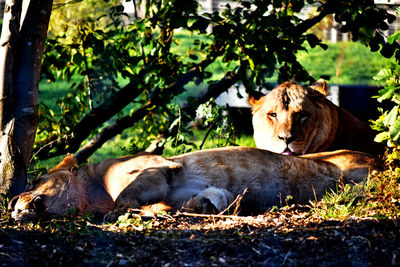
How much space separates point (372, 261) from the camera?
3023 mm

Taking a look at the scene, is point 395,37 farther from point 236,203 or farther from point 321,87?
point 236,203

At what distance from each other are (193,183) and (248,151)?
22.2 inches

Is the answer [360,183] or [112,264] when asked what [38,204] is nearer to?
[112,264]

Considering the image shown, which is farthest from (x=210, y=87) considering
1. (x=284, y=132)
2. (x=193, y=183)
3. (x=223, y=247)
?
(x=223, y=247)

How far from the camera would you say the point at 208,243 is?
3381 mm

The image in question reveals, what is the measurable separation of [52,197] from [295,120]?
2268mm

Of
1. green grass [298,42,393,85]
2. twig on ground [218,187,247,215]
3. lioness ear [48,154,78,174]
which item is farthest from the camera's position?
green grass [298,42,393,85]

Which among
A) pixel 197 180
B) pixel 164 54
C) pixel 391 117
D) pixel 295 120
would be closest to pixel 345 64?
pixel 164 54

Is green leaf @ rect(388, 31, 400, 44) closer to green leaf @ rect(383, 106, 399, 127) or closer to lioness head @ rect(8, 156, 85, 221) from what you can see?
green leaf @ rect(383, 106, 399, 127)

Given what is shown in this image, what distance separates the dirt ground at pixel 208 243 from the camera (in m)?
3.13

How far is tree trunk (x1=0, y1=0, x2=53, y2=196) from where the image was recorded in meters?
4.45

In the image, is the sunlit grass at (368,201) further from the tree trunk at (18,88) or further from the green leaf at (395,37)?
the tree trunk at (18,88)

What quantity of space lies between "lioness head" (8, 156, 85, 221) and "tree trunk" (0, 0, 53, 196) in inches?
8.9

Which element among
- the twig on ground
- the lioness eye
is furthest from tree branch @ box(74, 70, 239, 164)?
the twig on ground
